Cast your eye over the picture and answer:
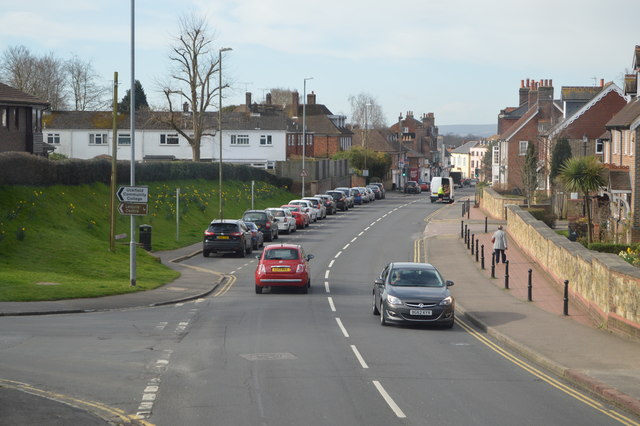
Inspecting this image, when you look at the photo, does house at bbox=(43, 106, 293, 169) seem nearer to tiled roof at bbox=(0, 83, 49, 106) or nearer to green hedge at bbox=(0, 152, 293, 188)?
green hedge at bbox=(0, 152, 293, 188)

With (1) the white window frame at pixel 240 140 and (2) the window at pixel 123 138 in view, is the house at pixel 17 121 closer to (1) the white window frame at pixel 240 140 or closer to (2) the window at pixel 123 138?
(2) the window at pixel 123 138

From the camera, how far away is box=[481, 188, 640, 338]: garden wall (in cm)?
1830

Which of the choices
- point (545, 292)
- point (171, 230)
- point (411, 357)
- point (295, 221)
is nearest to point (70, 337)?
point (411, 357)

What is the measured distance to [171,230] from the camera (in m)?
47.4

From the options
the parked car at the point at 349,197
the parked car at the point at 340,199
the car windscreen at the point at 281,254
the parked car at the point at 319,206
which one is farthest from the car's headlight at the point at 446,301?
the parked car at the point at 349,197

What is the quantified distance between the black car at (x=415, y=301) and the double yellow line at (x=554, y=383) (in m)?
0.87

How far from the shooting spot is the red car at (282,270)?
27516 millimetres

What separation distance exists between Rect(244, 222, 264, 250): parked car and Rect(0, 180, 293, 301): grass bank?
12.0 ft

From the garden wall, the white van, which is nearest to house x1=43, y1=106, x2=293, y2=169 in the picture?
the white van

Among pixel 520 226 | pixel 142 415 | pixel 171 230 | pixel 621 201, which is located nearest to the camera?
pixel 142 415

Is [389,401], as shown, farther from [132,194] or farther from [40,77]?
[40,77]

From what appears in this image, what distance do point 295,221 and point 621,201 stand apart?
19637mm

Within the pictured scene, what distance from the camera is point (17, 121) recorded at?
51719mm

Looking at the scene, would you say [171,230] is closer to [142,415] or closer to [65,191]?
[65,191]
